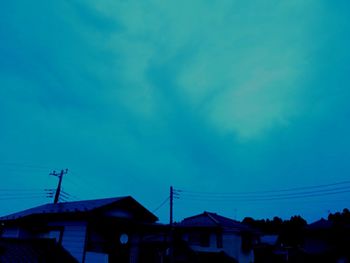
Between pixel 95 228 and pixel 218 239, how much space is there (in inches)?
688

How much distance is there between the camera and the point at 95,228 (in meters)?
15.7

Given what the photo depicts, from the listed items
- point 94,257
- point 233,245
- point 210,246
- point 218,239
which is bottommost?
point 94,257

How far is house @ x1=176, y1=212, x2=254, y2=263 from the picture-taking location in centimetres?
2800

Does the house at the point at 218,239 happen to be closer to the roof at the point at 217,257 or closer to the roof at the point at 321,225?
the roof at the point at 217,257

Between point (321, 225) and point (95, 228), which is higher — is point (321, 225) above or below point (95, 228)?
above

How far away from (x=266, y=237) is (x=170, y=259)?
155ft

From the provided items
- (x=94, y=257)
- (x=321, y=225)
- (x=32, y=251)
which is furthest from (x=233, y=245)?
(x=32, y=251)

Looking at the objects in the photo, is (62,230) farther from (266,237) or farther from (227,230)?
(266,237)

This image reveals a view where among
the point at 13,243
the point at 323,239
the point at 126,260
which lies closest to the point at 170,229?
the point at 126,260

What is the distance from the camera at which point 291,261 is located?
36.8 meters

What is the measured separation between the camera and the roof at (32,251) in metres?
12.6

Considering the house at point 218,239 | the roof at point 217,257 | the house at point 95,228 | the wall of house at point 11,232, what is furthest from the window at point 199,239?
the wall of house at point 11,232

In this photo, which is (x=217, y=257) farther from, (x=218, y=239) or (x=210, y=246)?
(x=218, y=239)

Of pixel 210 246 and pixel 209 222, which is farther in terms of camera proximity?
pixel 209 222
